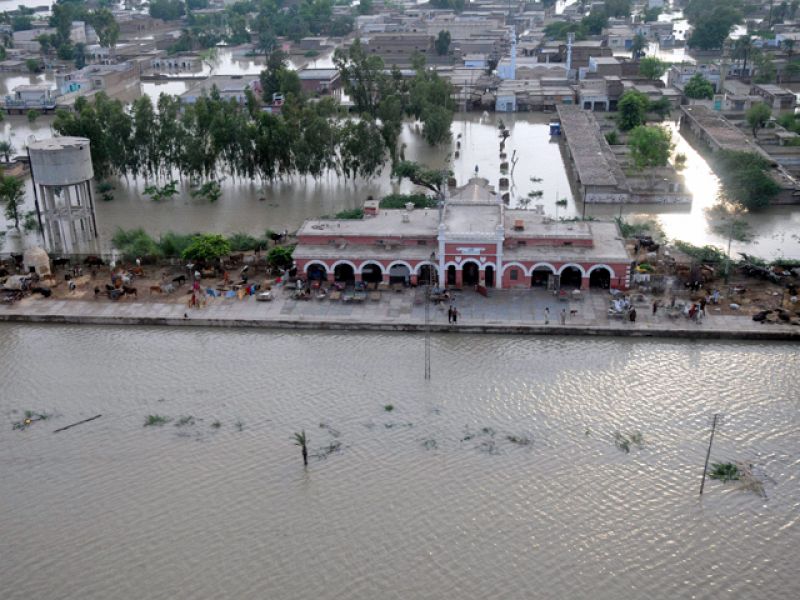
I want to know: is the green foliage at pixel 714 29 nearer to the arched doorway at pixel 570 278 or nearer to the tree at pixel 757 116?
the tree at pixel 757 116

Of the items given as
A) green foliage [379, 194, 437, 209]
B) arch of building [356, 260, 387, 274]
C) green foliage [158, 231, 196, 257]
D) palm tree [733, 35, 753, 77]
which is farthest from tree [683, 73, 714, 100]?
green foliage [158, 231, 196, 257]

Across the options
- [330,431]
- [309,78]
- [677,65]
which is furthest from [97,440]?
[677,65]

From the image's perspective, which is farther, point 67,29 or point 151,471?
point 67,29

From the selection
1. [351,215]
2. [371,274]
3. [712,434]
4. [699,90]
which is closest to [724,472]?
[712,434]

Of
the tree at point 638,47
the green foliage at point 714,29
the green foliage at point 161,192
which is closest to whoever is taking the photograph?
the green foliage at point 161,192

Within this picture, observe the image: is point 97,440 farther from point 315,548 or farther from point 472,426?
point 472,426

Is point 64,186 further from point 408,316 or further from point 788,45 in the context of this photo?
point 788,45

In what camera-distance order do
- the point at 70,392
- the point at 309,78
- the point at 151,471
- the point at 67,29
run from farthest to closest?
the point at 67,29 < the point at 309,78 < the point at 70,392 < the point at 151,471

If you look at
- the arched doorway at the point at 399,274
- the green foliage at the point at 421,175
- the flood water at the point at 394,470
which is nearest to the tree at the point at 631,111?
the green foliage at the point at 421,175
